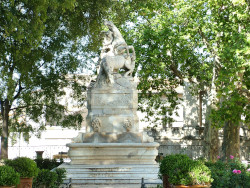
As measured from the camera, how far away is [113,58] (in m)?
15.4

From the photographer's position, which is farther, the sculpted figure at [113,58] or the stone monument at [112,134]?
the sculpted figure at [113,58]

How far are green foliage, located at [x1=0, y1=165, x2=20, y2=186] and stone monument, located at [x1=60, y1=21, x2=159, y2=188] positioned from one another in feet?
15.8

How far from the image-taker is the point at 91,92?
49.8 ft

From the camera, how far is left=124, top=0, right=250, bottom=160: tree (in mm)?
20141

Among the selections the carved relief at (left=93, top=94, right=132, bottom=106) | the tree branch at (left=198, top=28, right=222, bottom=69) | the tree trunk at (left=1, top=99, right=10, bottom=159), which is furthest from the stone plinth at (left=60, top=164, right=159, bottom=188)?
the tree branch at (left=198, top=28, right=222, bottom=69)

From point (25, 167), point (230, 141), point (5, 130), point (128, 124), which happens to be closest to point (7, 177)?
point (25, 167)

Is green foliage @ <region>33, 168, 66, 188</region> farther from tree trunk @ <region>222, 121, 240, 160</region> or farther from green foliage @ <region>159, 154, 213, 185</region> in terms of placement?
tree trunk @ <region>222, 121, 240, 160</region>

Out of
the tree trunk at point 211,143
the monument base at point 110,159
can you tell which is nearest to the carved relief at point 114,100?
the monument base at point 110,159

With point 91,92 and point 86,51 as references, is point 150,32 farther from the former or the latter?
point 91,92

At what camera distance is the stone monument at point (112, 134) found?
44.1ft

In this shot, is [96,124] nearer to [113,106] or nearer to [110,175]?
[113,106]

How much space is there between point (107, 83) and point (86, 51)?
8118mm

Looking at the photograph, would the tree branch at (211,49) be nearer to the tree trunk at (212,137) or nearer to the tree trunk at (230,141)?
the tree trunk at (212,137)

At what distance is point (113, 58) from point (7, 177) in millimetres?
8015
